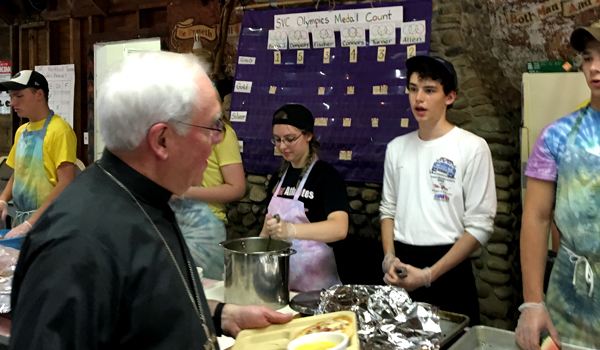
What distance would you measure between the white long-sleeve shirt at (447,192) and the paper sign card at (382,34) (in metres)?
1.28

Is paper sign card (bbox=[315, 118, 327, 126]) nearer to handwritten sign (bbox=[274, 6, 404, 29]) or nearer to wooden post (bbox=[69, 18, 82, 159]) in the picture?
handwritten sign (bbox=[274, 6, 404, 29])

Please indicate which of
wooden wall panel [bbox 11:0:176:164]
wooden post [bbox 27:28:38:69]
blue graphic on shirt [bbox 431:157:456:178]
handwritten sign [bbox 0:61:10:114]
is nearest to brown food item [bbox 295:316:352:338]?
blue graphic on shirt [bbox 431:157:456:178]

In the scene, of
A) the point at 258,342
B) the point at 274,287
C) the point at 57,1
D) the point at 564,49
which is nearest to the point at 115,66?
the point at 258,342

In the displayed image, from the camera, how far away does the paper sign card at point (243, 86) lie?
3922 mm

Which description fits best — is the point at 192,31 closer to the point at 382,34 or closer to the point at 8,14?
the point at 382,34

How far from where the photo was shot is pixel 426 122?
2277 mm

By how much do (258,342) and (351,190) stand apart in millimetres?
2326

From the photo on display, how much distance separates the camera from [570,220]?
166 centimetres

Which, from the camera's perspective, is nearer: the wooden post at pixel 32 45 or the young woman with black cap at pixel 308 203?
the young woman with black cap at pixel 308 203

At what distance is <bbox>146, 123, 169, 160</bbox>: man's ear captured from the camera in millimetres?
935

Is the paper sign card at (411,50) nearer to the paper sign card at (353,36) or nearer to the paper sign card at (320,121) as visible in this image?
the paper sign card at (353,36)

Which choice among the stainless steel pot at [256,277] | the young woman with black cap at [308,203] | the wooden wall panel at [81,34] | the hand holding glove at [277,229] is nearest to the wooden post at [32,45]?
the wooden wall panel at [81,34]

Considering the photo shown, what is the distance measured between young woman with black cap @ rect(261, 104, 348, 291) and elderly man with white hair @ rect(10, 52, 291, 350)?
46.9 inches

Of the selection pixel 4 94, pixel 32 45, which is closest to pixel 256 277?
pixel 32 45
